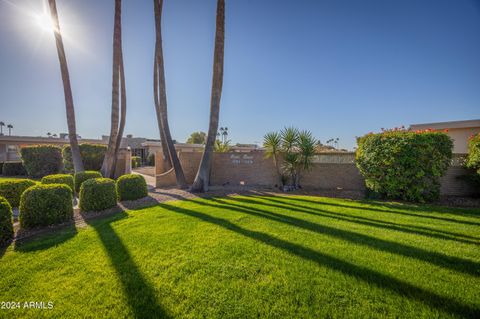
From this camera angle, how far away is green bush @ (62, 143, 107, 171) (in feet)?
44.2

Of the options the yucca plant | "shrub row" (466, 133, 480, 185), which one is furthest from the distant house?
the yucca plant

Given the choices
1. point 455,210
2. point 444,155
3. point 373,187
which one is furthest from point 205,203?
point 444,155

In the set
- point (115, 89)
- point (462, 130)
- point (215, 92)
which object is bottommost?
point (462, 130)

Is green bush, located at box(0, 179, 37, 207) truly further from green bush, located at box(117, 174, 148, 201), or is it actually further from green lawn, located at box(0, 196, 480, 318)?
green lawn, located at box(0, 196, 480, 318)

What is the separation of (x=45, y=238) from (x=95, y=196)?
6.69 feet

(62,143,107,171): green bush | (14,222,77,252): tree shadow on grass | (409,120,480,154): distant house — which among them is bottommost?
(14,222,77,252): tree shadow on grass

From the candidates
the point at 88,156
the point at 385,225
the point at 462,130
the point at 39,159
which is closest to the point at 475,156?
the point at 385,225

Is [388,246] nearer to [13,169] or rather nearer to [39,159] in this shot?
[39,159]

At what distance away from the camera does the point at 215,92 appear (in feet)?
29.6

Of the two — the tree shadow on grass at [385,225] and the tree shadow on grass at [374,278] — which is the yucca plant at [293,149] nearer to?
the tree shadow on grass at [385,225]

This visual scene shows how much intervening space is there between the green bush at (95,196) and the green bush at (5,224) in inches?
78.5

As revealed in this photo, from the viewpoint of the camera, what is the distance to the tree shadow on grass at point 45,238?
11.9 ft

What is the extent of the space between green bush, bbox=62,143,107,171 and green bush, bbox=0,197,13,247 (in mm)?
11591

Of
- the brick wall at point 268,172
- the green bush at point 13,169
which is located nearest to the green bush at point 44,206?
the brick wall at point 268,172
